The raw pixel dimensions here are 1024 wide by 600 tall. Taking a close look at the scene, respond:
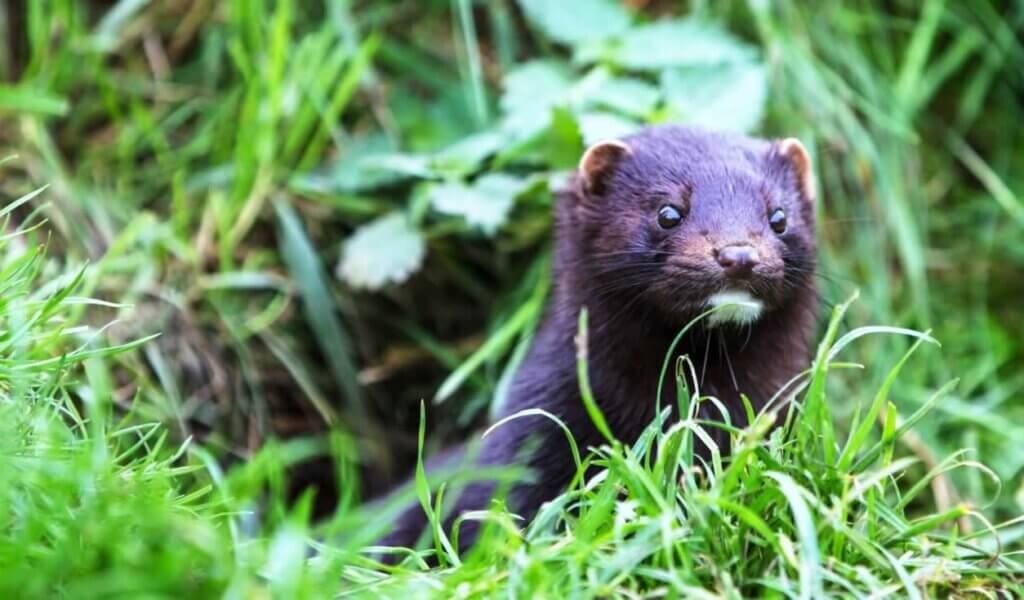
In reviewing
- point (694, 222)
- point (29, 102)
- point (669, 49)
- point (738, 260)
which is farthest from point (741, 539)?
point (29, 102)

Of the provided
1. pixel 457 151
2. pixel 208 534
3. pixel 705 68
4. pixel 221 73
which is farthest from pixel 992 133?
pixel 208 534

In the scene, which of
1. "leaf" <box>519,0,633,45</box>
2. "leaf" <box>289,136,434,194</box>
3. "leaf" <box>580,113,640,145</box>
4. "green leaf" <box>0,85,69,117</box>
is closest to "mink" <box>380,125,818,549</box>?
"leaf" <box>580,113,640,145</box>

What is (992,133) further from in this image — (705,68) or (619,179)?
(619,179)

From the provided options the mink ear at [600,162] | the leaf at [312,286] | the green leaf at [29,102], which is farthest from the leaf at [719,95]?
the green leaf at [29,102]

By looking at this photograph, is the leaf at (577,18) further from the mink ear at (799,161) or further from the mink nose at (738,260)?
the mink nose at (738,260)

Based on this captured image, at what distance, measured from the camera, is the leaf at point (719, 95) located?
490 cm

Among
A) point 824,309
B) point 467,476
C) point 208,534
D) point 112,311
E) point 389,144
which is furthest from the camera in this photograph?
point 389,144

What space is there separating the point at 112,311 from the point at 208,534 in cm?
269

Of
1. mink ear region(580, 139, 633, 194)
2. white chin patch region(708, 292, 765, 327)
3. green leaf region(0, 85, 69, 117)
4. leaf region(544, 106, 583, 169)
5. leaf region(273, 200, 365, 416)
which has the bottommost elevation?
leaf region(273, 200, 365, 416)

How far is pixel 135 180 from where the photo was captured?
5.54 meters

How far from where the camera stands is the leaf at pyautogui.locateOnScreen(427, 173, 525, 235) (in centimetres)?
485

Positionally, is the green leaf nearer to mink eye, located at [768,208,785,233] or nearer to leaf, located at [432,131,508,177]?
leaf, located at [432,131,508,177]

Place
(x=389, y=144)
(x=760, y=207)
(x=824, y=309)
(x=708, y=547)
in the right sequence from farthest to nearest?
(x=389, y=144) → (x=824, y=309) → (x=760, y=207) → (x=708, y=547)

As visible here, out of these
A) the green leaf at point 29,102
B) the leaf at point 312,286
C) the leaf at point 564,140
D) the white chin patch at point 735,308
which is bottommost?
the leaf at point 312,286
